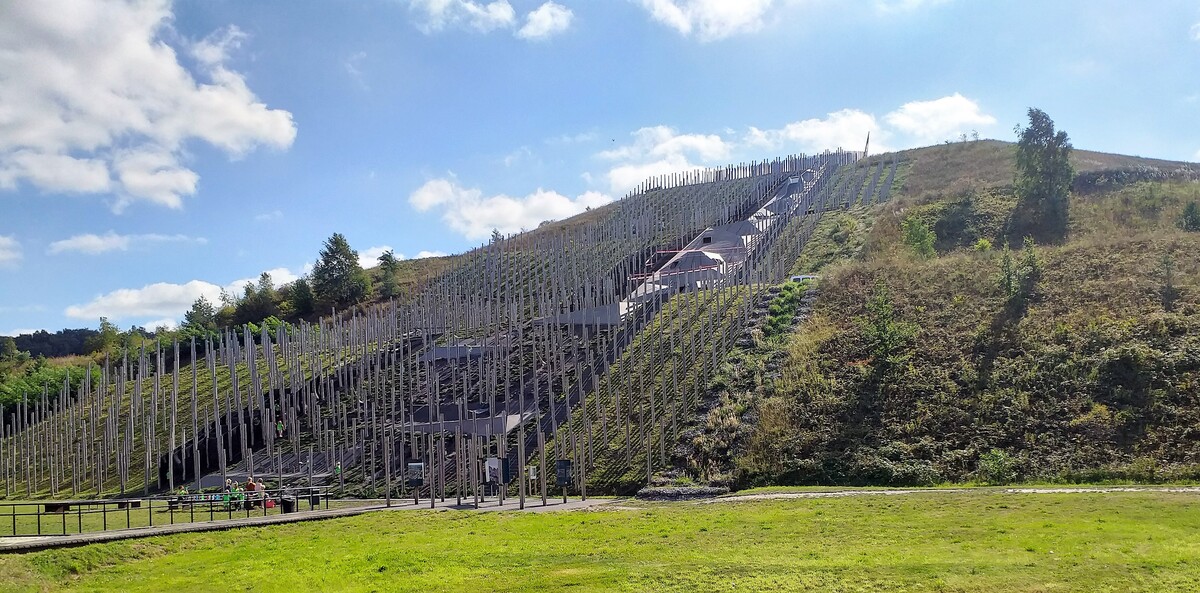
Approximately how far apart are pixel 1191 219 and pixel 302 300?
207 feet

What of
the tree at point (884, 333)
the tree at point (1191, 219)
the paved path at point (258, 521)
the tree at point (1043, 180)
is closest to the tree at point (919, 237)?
the tree at point (1043, 180)

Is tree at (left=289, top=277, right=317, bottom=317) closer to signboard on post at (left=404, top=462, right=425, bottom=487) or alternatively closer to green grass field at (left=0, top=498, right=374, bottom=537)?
green grass field at (left=0, top=498, right=374, bottom=537)

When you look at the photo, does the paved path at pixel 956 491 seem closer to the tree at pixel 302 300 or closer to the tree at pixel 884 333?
the tree at pixel 884 333

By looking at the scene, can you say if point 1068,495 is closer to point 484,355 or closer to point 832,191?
point 484,355

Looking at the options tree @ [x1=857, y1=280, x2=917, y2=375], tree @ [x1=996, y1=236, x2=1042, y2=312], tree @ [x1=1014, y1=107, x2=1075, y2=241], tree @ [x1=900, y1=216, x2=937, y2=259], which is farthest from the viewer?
tree @ [x1=1014, y1=107, x2=1075, y2=241]

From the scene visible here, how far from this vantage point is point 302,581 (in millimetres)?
14523

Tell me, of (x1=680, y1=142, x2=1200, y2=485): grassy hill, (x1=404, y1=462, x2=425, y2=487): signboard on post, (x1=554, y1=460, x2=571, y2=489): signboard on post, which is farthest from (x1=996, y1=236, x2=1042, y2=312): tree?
(x1=404, y1=462, x2=425, y2=487): signboard on post

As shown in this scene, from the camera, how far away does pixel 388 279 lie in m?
77.8

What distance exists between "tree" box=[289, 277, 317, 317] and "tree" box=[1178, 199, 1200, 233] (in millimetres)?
61581

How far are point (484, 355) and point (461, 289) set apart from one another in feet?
54.9

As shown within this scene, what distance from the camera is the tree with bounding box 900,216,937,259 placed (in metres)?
46.6

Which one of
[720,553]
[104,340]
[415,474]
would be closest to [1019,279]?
[415,474]

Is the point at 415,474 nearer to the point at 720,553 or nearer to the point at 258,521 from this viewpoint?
the point at 258,521

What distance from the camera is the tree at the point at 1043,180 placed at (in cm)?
5216
